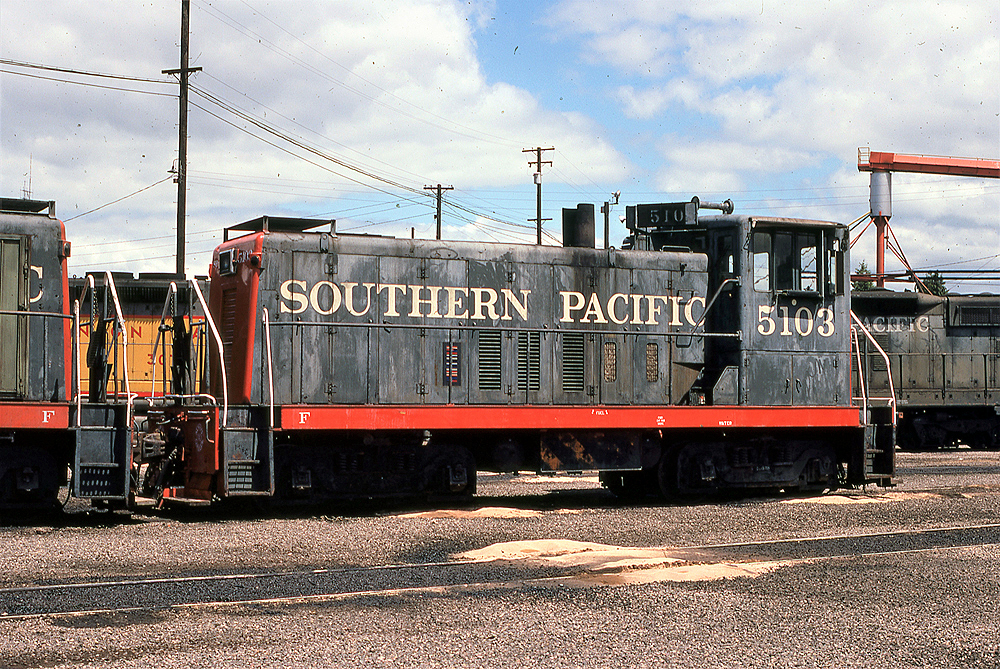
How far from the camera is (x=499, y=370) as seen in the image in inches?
463

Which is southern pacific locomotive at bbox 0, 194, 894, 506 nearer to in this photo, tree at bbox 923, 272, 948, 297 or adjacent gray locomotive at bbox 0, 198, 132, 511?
adjacent gray locomotive at bbox 0, 198, 132, 511

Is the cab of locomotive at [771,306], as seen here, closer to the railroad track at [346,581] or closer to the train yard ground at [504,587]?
the train yard ground at [504,587]

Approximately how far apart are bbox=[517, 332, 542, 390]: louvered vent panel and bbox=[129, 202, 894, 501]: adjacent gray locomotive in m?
0.02

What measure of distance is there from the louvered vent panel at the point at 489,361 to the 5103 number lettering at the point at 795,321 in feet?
10.5

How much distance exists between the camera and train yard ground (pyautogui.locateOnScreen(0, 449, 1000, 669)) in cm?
539

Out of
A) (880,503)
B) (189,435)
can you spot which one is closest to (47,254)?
(189,435)

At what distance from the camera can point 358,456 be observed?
10938mm

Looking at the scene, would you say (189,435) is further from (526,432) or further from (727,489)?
(727,489)

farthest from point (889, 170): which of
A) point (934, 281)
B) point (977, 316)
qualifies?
point (977, 316)

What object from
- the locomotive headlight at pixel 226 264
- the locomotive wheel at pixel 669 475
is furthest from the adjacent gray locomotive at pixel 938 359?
the locomotive headlight at pixel 226 264

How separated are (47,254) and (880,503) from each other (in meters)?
9.33

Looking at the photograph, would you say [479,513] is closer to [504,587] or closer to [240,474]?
[240,474]

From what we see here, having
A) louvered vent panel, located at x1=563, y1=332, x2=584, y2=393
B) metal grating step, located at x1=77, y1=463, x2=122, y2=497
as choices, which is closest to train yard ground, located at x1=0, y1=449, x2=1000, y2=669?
metal grating step, located at x1=77, y1=463, x2=122, y2=497

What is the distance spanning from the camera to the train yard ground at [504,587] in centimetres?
539
